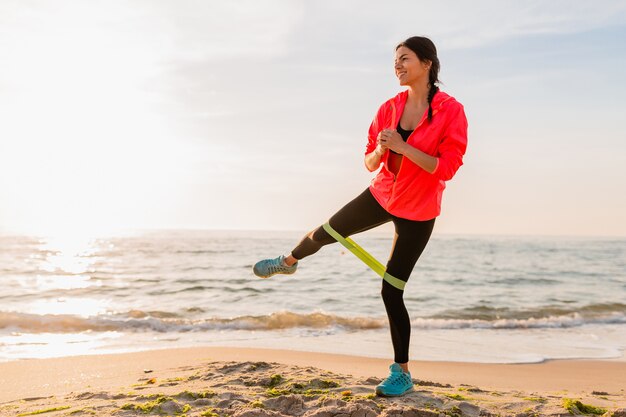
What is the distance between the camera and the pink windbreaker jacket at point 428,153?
3414mm

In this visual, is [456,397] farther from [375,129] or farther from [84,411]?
[84,411]

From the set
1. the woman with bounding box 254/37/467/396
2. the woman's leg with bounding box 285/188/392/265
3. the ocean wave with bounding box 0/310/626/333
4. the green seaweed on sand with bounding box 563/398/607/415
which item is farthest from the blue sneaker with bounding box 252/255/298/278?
the ocean wave with bounding box 0/310/626/333

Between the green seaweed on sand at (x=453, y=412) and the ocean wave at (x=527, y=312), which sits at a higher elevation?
the green seaweed on sand at (x=453, y=412)

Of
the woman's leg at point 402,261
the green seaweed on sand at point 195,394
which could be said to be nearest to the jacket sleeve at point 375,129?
Result: the woman's leg at point 402,261

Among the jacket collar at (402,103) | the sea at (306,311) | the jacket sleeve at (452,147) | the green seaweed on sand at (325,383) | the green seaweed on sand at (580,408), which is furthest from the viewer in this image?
the sea at (306,311)

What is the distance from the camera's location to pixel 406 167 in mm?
3566

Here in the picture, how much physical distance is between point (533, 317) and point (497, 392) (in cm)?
722

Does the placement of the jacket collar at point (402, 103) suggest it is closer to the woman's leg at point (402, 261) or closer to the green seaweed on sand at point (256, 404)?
the woman's leg at point (402, 261)

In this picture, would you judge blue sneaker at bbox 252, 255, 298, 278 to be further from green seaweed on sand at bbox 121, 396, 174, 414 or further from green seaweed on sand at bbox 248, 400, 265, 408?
green seaweed on sand at bbox 121, 396, 174, 414

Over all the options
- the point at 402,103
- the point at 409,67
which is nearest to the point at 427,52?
the point at 409,67

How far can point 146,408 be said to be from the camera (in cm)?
358

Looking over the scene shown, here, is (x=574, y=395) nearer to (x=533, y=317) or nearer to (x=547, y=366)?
(x=547, y=366)

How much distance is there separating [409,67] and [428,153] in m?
0.55

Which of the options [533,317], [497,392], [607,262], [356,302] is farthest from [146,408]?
[607,262]
